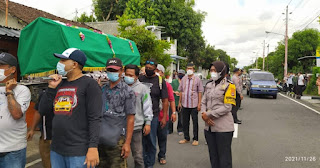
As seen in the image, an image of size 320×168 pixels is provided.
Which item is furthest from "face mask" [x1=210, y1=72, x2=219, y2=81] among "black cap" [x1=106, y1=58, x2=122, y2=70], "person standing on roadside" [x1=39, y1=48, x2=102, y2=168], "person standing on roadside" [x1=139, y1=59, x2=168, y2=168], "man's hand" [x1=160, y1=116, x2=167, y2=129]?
"person standing on roadside" [x1=39, y1=48, x2=102, y2=168]

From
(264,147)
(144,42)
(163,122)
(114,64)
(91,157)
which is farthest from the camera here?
(144,42)

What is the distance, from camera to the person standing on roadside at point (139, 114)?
3.80m

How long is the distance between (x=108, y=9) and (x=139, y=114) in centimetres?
4006

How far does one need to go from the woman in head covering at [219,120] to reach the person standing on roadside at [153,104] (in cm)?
83

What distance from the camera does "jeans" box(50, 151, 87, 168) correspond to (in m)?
2.38

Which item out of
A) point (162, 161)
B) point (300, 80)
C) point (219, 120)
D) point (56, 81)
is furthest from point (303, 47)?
point (56, 81)

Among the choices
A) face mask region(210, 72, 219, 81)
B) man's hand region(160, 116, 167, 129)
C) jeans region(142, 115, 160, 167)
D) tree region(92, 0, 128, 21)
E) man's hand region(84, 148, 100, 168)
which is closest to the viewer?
man's hand region(84, 148, 100, 168)

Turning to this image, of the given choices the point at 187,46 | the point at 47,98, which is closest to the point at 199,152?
the point at 47,98

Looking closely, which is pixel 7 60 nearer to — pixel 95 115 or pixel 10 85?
pixel 10 85

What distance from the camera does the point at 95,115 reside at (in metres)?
2.41

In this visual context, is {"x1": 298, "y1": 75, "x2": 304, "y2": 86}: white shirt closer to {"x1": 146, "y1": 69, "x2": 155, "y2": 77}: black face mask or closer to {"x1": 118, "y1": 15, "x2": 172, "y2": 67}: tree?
{"x1": 118, "y1": 15, "x2": 172, "y2": 67}: tree

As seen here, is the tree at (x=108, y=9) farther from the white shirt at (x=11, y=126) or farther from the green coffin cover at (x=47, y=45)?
the white shirt at (x=11, y=126)

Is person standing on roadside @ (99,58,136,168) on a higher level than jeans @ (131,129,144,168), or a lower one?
higher

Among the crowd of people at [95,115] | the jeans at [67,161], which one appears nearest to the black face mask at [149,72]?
the crowd of people at [95,115]
